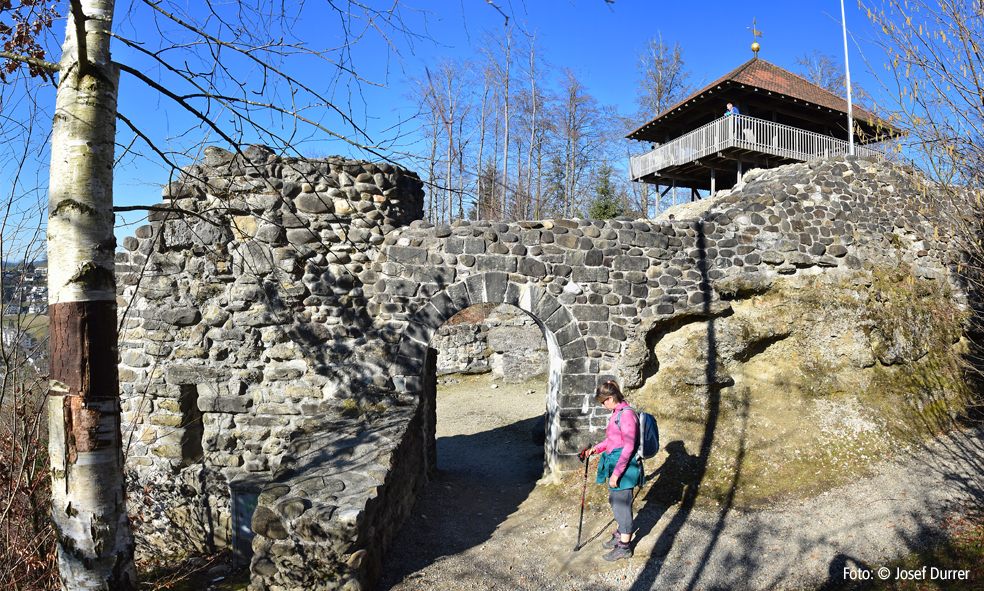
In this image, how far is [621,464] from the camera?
4.40 m

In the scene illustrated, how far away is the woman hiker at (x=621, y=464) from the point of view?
4414 mm

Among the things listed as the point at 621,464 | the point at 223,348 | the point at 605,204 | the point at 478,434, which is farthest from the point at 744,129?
the point at 223,348

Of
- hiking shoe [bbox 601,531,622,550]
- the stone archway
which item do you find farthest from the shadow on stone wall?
hiking shoe [bbox 601,531,622,550]

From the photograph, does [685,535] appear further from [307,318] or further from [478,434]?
[478,434]

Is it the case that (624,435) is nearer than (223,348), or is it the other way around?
(624,435)

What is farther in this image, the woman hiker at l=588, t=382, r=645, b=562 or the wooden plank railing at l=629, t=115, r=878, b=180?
the wooden plank railing at l=629, t=115, r=878, b=180

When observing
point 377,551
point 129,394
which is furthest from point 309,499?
point 129,394

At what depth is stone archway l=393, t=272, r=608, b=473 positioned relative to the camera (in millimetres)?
5957

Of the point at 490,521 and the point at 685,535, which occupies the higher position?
the point at 685,535

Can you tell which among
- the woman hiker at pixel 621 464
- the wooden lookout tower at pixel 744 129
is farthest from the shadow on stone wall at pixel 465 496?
the wooden lookout tower at pixel 744 129

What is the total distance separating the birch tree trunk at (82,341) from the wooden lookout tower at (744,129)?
1548 cm

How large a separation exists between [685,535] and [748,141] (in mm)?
13239

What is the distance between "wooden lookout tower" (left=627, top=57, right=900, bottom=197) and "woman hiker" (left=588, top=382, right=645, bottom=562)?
12.7 m

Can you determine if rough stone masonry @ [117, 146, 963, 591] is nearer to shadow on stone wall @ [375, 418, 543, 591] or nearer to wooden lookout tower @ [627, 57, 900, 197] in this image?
shadow on stone wall @ [375, 418, 543, 591]
